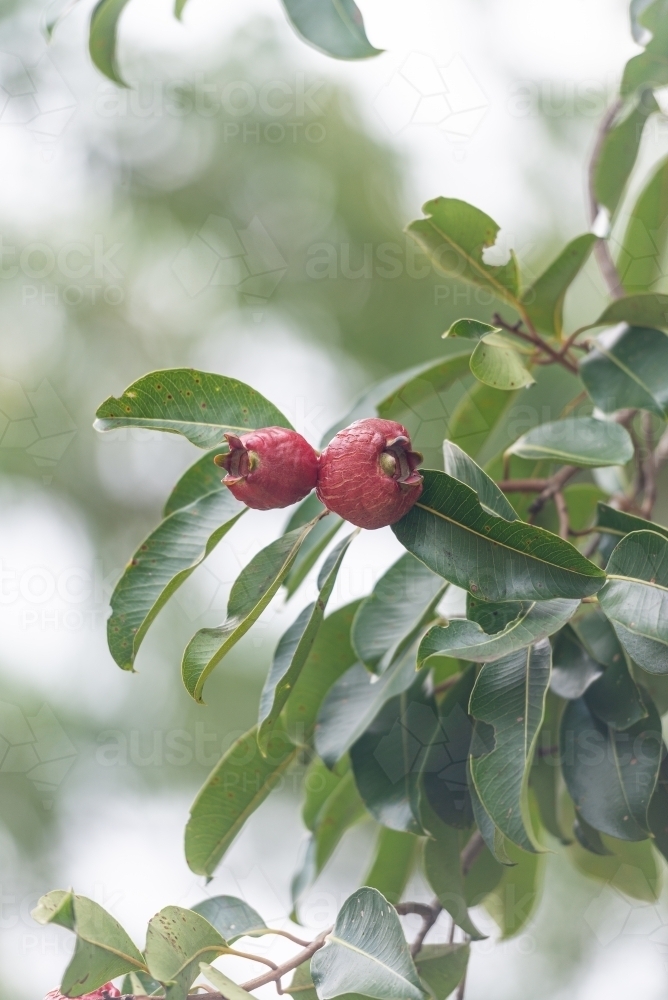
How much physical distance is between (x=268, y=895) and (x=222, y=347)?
1.11 metres

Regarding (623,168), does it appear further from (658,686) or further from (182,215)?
(182,215)

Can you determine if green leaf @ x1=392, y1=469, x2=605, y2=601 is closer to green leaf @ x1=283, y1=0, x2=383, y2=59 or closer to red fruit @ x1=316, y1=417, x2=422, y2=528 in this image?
red fruit @ x1=316, y1=417, x2=422, y2=528

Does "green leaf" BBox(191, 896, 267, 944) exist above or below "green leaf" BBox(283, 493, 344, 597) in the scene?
below

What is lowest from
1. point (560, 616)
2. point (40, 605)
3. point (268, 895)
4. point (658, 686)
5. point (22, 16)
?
point (268, 895)

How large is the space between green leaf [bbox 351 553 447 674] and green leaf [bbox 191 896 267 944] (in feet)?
0.64

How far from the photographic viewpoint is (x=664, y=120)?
914mm

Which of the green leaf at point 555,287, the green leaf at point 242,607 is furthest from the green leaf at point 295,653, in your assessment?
the green leaf at point 555,287

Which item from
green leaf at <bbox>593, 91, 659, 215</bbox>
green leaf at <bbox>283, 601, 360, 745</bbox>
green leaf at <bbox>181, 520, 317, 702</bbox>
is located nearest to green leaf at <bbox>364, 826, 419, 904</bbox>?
green leaf at <bbox>283, 601, 360, 745</bbox>

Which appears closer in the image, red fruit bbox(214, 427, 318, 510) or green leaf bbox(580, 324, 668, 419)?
red fruit bbox(214, 427, 318, 510)

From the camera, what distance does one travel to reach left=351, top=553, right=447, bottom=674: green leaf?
616 millimetres

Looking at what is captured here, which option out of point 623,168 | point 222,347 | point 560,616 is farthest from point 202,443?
point 222,347

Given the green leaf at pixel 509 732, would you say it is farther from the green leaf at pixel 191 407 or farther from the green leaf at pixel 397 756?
the green leaf at pixel 191 407

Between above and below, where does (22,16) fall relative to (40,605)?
above

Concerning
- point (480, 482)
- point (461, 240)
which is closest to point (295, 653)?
point (480, 482)
